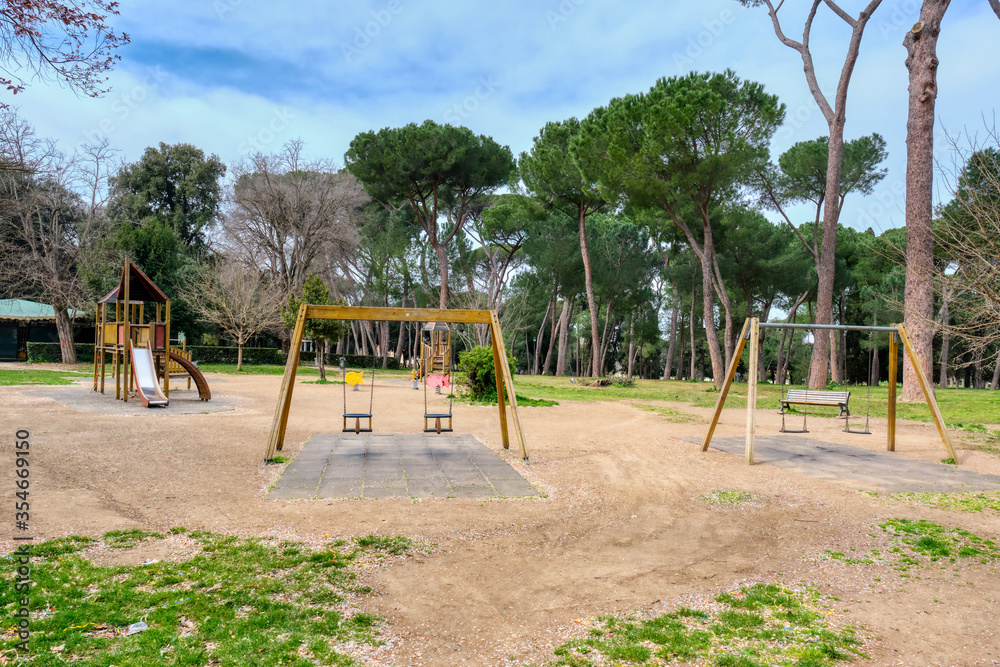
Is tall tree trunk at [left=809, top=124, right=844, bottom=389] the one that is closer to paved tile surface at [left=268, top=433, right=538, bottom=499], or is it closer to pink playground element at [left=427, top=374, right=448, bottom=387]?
pink playground element at [left=427, top=374, right=448, bottom=387]

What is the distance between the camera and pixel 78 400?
1273cm

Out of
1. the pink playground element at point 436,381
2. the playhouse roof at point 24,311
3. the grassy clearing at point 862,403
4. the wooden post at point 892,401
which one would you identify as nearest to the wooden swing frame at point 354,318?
the wooden post at point 892,401

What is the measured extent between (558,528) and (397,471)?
2366 millimetres

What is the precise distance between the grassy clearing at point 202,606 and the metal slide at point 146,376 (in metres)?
9.16

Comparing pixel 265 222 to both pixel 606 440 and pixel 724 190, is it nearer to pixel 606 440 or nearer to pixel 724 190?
pixel 724 190

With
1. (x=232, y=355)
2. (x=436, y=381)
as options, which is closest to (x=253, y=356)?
(x=232, y=355)

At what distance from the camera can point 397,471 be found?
6.59 metres

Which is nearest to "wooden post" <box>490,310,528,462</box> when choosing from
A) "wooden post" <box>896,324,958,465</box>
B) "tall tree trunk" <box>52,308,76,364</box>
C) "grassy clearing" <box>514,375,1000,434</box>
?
"wooden post" <box>896,324,958,465</box>

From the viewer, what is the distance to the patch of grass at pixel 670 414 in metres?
12.4

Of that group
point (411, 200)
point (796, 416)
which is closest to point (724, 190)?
point (796, 416)

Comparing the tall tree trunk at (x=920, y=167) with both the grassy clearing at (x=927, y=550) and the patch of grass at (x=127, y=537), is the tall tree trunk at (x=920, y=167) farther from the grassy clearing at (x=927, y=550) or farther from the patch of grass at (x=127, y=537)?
the patch of grass at (x=127, y=537)

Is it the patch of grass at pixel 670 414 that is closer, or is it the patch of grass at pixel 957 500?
the patch of grass at pixel 957 500

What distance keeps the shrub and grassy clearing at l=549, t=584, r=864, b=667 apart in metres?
11.3

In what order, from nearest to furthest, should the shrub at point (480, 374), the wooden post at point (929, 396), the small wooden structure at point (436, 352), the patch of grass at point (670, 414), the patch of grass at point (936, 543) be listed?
the patch of grass at point (936, 543)
the wooden post at point (929, 396)
the patch of grass at point (670, 414)
the shrub at point (480, 374)
the small wooden structure at point (436, 352)
